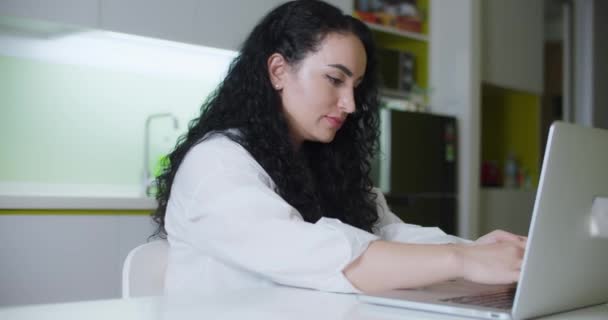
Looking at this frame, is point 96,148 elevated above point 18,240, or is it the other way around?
point 96,148

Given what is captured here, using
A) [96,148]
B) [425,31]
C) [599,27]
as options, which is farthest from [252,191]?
[599,27]

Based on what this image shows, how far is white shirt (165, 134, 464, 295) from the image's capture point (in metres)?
1.08

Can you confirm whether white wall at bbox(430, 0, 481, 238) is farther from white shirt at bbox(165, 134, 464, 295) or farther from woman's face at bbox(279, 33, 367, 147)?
white shirt at bbox(165, 134, 464, 295)

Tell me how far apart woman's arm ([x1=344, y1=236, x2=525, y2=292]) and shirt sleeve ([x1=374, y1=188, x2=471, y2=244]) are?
1.39ft

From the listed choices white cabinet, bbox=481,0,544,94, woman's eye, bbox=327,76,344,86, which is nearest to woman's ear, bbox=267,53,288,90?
woman's eye, bbox=327,76,344,86

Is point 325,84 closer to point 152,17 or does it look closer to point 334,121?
point 334,121

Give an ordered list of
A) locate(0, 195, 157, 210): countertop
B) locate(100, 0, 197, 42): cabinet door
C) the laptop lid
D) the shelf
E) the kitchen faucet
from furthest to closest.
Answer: the shelf
the kitchen faucet
locate(100, 0, 197, 42): cabinet door
locate(0, 195, 157, 210): countertop
the laptop lid

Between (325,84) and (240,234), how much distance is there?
20.3 inches

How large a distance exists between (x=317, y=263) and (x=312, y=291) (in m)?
0.05

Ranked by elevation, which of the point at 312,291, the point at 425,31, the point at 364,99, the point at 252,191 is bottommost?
the point at 312,291

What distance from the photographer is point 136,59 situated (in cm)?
324

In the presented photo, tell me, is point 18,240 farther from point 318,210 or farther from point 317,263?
point 317,263

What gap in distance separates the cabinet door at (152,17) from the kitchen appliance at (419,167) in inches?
41.6

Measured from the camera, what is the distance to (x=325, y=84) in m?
1.54
